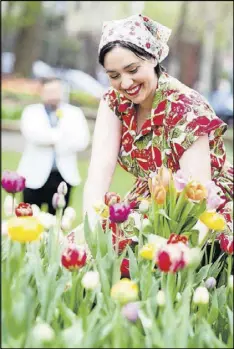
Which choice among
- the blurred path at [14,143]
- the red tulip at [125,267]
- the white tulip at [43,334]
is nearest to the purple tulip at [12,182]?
the red tulip at [125,267]

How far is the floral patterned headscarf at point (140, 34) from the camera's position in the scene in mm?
3010

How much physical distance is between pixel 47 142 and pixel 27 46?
765 inches

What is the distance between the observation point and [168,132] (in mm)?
3133

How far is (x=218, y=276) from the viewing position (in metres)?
3.15

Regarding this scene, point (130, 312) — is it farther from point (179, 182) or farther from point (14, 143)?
point (14, 143)

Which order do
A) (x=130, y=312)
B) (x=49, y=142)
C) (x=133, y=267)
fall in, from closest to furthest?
(x=130, y=312)
(x=133, y=267)
(x=49, y=142)

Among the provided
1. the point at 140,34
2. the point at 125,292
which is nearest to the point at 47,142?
the point at 140,34

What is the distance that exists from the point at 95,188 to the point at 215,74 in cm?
3540

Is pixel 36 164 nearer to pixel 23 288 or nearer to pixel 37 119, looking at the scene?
pixel 37 119

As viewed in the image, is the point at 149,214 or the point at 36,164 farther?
the point at 36,164

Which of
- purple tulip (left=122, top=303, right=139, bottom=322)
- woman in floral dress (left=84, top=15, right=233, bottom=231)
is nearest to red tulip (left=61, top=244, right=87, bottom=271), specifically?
purple tulip (left=122, top=303, right=139, bottom=322)

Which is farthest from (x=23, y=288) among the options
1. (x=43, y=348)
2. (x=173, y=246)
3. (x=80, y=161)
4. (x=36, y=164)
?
(x=80, y=161)

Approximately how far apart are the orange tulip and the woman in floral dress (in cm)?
42

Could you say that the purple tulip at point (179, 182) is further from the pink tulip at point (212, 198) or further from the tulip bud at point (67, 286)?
the tulip bud at point (67, 286)
